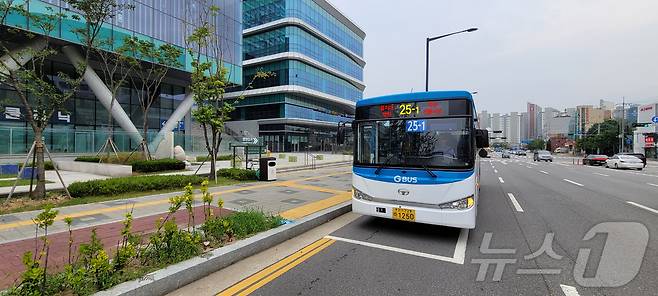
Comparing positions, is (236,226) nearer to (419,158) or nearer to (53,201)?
(419,158)

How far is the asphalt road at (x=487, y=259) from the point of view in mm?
4074

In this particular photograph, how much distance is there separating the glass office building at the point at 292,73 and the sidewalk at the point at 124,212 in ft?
153

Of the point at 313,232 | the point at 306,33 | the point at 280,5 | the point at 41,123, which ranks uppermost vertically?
Answer: the point at 280,5

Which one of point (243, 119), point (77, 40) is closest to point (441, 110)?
point (77, 40)

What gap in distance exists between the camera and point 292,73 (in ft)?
190

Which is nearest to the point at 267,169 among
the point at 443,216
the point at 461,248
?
the point at 443,216

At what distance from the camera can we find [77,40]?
2562 cm

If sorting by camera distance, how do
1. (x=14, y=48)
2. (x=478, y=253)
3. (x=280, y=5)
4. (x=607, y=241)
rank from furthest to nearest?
1. (x=280, y=5)
2. (x=14, y=48)
3. (x=607, y=241)
4. (x=478, y=253)

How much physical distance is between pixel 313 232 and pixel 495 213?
200 inches

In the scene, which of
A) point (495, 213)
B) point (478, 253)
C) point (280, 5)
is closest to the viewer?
point (478, 253)

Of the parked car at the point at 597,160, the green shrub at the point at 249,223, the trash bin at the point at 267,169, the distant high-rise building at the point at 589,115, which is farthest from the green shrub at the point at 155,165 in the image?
the distant high-rise building at the point at 589,115

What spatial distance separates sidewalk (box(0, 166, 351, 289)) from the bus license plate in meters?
2.30

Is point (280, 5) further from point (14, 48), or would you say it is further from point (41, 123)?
point (41, 123)

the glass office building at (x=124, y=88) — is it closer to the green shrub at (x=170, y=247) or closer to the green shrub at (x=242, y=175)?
the green shrub at (x=242, y=175)
